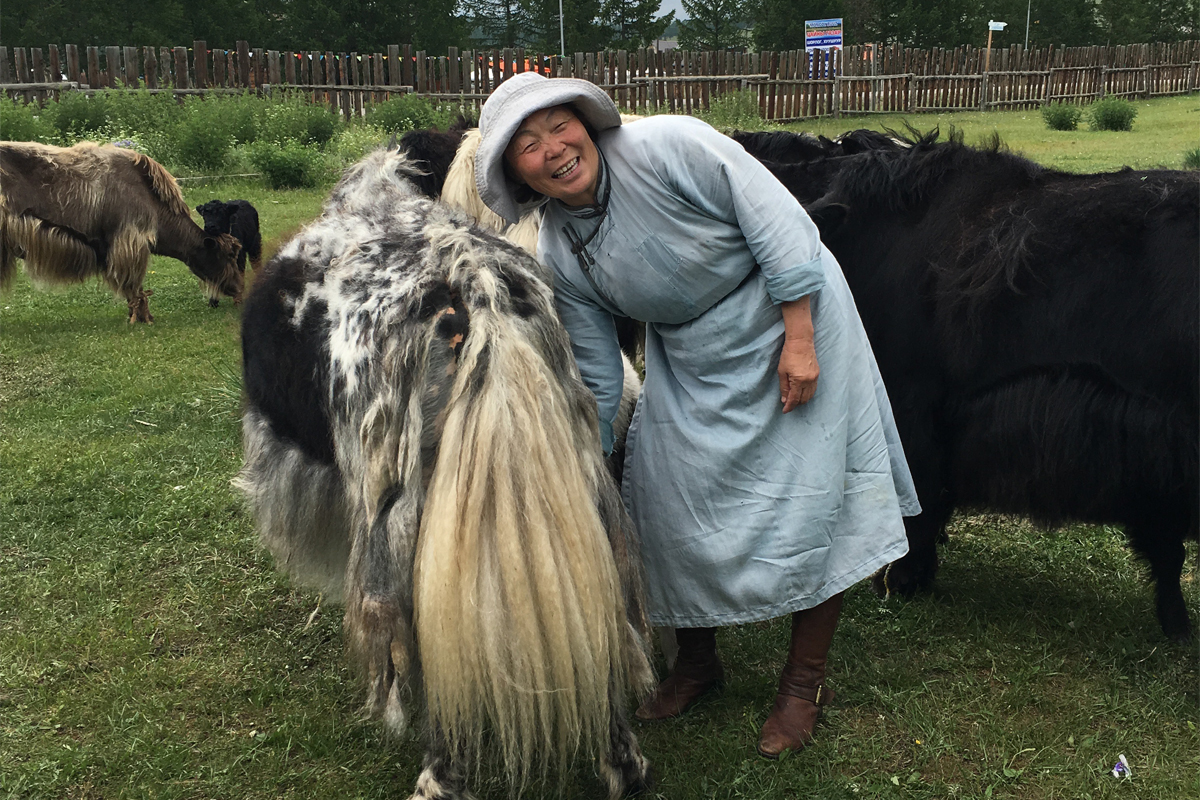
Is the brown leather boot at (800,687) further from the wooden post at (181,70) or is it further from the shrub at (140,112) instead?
the wooden post at (181,70)

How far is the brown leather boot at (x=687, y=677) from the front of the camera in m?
2.58

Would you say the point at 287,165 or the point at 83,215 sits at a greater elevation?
the point at 287,165

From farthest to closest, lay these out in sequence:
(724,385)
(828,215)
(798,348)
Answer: (828,215) → (724,385) → (798,348)

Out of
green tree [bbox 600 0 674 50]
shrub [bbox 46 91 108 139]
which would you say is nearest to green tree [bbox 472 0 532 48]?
green tree [bbox 600 0 674 50]

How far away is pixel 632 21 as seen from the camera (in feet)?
121

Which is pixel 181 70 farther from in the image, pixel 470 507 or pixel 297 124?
pixel 470 507

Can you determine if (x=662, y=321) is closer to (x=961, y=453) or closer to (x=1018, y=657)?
(x=961, y=453)

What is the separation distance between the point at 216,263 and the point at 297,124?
24.7 feet

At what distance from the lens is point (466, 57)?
62.7 feet

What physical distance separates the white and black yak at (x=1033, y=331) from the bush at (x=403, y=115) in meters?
13.5

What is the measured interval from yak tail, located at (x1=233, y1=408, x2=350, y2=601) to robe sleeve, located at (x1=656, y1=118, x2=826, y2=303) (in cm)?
107

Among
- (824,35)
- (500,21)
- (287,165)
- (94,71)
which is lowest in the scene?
→ (287,165)

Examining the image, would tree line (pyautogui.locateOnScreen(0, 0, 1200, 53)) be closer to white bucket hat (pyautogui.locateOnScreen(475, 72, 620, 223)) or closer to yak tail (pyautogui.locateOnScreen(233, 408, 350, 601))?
yak tail (pyautogui.locateOnScreen(233, 408, 350, 601))

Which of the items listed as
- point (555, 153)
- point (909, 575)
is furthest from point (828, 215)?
point (555, 153)
